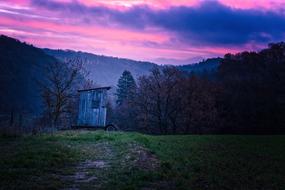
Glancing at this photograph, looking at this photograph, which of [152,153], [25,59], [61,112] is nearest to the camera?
[152,153]

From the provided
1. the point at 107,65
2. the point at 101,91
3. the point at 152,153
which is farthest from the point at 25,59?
the point at 152,153

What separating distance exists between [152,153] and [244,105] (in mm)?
39538

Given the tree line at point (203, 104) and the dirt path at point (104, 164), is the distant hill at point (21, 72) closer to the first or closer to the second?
the tree line at point (203, 104)

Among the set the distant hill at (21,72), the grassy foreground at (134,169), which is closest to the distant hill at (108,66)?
the distant hill at (21,72)

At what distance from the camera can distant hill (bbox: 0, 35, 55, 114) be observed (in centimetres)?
9456

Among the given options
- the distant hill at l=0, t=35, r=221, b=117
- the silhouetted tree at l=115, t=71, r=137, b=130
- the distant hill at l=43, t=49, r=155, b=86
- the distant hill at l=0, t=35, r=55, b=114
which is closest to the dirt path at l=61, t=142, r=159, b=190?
the silhouetted tree at l=115, t=71, r=137, b=130

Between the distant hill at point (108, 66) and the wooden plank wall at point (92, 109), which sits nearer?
the wooden plank wall at point (92, 109)

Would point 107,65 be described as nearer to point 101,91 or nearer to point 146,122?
point 146,122

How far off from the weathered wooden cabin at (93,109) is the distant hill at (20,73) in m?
48.6

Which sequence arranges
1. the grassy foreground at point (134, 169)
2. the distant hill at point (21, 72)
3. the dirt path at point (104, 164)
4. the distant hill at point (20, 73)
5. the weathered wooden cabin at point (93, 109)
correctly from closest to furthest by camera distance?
the grassy foreground at point (134, 169) < the dirt path at point (104, 164) < the weathered wooden cabin at point (93, 109) < the distant hill at point (21, 72) < the distant hill at point (20, 73)

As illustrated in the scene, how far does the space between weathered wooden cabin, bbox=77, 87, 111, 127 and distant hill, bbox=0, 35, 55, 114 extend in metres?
48.6

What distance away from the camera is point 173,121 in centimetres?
5425

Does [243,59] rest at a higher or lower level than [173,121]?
higher

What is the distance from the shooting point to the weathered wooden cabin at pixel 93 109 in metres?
37.1
